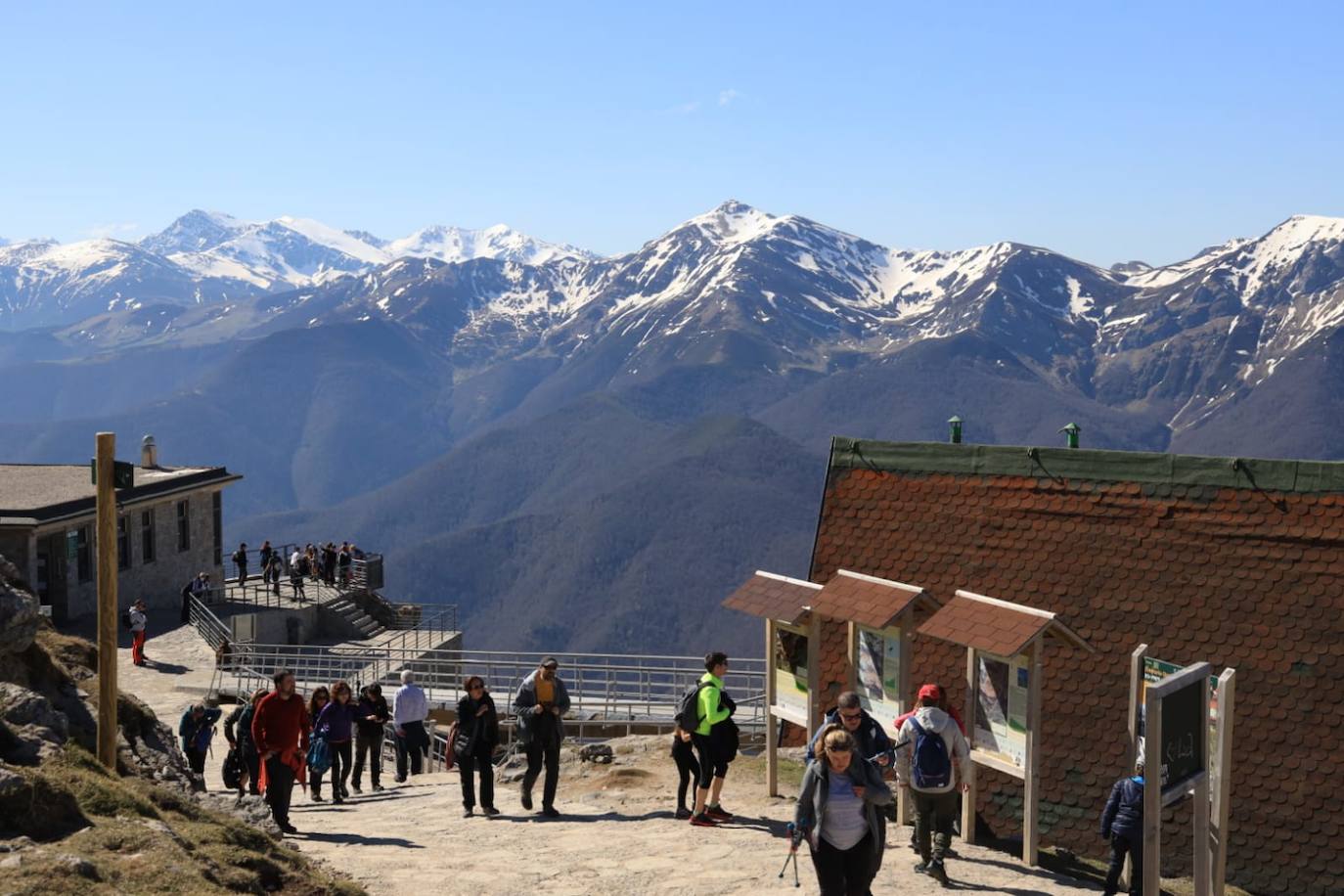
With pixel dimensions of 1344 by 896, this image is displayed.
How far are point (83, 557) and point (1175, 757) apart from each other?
3293 cm

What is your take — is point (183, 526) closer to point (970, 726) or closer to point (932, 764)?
point (970, 726)

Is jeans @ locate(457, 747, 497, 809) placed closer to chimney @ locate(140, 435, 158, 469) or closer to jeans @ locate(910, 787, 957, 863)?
jeans @ locate(910, 787, 957, 863)

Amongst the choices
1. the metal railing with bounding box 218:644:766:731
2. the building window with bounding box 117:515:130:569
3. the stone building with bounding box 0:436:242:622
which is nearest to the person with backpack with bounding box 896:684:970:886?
the metal railing with bounding box 218:644:766:731

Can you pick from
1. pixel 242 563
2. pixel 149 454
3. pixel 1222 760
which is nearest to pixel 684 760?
pixel 1222 760

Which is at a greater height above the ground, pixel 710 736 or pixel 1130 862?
pixel 710 736


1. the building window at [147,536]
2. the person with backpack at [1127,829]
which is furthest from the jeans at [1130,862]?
the building window at [147,536]

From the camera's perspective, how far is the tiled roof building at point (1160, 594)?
17266 millimetres

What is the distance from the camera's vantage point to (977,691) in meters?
15.0

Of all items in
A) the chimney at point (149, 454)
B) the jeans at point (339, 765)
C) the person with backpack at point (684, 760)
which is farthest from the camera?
the chimney at point (149, 454)

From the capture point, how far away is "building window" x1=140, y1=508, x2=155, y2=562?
42.0 meters

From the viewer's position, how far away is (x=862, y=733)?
12.7 meters

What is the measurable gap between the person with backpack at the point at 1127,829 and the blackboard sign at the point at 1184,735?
1276mm

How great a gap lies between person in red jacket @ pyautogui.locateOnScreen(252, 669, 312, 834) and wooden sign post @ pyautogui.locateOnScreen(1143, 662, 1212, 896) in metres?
8.35

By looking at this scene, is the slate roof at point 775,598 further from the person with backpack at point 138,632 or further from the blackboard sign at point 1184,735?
the person with backpack at point 138,632
